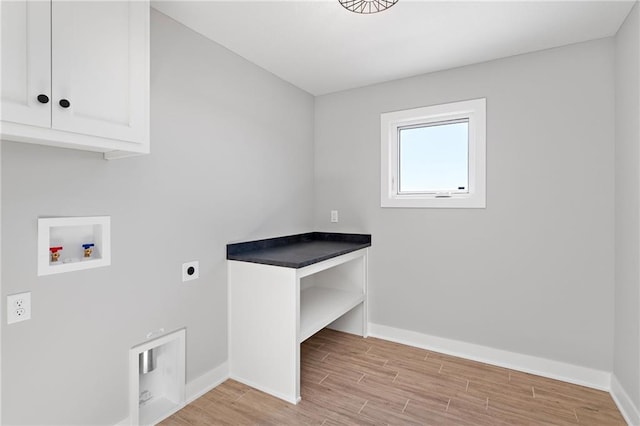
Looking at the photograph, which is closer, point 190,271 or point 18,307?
point 18,307

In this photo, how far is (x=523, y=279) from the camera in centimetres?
240

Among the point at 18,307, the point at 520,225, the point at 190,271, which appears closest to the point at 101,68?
the point at 18,307

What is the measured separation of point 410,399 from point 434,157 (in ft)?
6.17

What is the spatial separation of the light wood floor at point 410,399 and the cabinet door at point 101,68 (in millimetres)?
1614

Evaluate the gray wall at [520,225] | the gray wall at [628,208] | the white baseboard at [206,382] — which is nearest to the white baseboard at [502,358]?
the gray wall at [520,225]

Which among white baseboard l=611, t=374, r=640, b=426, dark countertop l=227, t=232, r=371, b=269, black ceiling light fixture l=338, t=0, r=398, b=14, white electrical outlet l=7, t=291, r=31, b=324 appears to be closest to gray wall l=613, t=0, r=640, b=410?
white baseboard l=611, t=374, r=640, b=426

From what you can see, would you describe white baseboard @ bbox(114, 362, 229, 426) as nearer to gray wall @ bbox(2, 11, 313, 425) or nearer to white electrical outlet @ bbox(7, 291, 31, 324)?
gray wall @ bbox(2, 11, 313, 425)

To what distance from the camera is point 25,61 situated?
3.68 feet

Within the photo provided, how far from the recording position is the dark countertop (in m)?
2.12

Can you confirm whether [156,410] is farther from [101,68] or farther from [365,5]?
[365,5]

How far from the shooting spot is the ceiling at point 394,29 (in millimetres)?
1813

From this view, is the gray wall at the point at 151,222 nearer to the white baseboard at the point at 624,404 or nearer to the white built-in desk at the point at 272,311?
the white built-in desk at the point at 272,311

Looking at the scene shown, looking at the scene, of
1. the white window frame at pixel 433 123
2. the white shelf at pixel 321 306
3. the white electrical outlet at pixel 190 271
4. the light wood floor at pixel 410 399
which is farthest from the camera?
the white window frame at pixel 433 123

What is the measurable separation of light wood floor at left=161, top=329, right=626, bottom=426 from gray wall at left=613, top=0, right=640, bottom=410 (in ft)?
1.15
